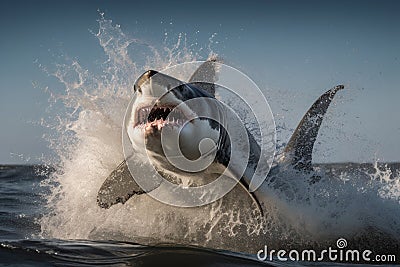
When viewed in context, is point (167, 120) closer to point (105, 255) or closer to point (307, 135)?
point (105, 255)

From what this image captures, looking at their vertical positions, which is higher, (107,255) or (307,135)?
(307,135)

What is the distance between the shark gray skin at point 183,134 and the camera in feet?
16.5

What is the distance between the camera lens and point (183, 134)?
5.25 metres

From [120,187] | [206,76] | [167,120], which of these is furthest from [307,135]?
[167,120]

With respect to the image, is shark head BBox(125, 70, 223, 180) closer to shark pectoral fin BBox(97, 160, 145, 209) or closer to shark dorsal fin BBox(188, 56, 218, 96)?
shark pectoral fin BBox(97, 160, 145, 209)

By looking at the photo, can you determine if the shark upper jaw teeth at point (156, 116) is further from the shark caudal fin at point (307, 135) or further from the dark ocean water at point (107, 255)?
the shark caudal fin at point (307, 135)

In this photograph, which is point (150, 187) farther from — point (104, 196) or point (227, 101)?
point (227, 101)

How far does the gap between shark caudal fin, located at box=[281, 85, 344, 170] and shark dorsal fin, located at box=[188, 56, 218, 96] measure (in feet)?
5.33

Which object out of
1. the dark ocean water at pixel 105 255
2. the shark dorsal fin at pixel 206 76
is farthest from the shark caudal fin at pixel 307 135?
the dark ocean water at pixel 105 255

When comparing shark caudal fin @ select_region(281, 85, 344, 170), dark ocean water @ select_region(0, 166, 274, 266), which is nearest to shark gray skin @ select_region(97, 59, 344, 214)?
shark caudal fin @ select_region(281, 85, 344, 170)

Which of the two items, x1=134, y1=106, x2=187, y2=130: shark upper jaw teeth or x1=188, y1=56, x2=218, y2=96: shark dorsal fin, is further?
x1=188, y1=56, x2=218, y2=96: shark dorsal fin

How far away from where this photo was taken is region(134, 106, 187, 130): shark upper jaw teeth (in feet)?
16.5

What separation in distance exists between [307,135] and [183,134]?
3.30 meters

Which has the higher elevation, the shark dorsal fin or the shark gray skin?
the shark dorsal fin
